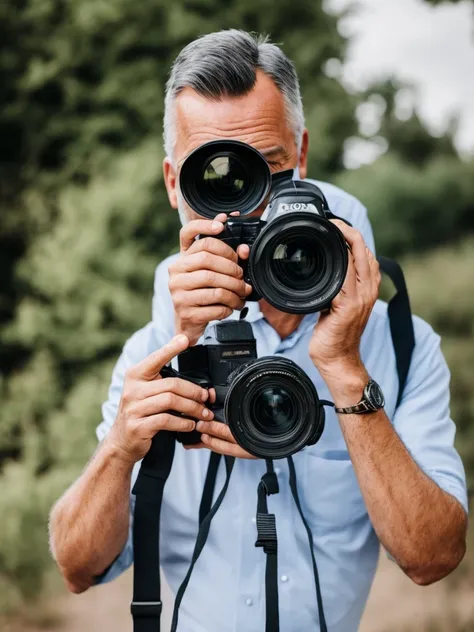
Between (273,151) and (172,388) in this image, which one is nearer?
(172,388)

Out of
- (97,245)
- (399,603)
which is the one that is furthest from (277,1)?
(399,603)

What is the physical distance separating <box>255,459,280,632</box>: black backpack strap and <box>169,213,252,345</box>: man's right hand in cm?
33

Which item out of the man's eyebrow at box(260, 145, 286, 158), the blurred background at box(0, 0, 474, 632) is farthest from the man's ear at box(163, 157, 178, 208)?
the blurred background at box(0, 0, 474, 632)

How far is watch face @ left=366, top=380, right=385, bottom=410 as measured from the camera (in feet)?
4.75

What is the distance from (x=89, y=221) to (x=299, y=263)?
4.13 m

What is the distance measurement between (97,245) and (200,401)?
3.94 meters

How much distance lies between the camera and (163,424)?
57.6 inches

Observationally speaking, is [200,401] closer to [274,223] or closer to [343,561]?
[274,223]

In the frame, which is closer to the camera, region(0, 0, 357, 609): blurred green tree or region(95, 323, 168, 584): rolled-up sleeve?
region(95, 323, 168, 584): rolled-up sleeve

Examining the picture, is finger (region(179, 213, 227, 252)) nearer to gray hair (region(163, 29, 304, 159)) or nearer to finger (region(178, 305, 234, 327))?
finger (region(178, 305, 234, 327))

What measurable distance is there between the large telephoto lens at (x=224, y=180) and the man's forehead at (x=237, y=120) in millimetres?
146

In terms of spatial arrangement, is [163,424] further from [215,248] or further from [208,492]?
[215,248]

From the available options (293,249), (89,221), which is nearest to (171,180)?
(293,249)

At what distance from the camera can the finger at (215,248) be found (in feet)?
4.75
